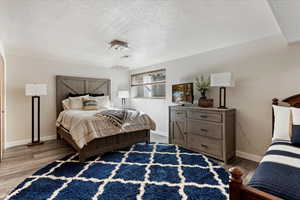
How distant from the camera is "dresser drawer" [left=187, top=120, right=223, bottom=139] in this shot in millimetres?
2766

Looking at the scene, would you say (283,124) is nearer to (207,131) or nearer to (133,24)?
(207,131)

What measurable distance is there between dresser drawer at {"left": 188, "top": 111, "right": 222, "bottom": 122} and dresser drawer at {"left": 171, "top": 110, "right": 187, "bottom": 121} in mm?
162

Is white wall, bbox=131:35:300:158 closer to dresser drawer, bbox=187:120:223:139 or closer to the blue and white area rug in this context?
dresser drawer, bbox=187:120:223:139

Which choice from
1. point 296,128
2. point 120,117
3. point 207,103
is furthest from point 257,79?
point 120,117

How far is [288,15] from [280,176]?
167 cm

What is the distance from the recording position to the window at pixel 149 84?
4.81m

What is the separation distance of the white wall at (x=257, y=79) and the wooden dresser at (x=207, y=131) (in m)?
0.27

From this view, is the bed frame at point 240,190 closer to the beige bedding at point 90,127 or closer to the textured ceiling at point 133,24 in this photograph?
the textured ceiling at point 133,24

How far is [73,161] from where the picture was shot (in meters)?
2.76

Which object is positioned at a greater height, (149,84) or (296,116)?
(149,84)

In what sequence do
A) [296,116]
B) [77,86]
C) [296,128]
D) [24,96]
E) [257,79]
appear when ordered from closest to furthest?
1. [296,128]
2. [296,116]
3. [257,79]
4. [24,96]
5. [77,86]

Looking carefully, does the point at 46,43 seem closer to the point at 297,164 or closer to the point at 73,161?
the point at 73,161

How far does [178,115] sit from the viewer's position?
3.50 meters

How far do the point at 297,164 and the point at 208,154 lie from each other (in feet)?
5.99
